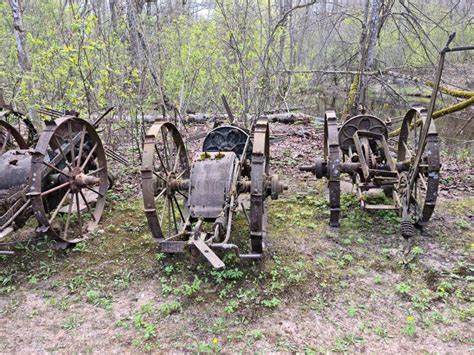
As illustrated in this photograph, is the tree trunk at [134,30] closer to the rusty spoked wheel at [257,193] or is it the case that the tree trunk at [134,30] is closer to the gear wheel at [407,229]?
the rusty spoked wheel at [257,193]

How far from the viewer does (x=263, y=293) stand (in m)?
3.40

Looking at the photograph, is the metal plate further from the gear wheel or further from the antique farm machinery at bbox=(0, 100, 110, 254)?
the gear wheel

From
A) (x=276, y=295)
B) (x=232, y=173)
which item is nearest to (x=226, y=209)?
(x=232, y=173)

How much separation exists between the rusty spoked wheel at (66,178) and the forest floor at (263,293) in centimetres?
32

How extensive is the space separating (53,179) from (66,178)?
15 cm

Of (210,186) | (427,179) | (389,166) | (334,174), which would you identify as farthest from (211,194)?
(389,166)

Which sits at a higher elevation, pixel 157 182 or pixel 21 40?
pixel 21 40

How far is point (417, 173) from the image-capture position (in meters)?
4.18

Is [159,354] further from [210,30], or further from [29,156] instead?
[210,30]

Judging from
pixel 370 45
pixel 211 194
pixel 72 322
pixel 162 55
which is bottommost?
pixel 72 322

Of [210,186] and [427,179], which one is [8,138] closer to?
[210,186]

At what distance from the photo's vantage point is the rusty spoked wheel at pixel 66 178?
150 inches

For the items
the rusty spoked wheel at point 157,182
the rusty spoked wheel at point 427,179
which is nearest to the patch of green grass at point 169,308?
the rusty spoked wheel at point 157,182

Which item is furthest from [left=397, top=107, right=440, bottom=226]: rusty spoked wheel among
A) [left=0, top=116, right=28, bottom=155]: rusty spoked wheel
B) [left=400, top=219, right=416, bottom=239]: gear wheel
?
[left=0, top=116, right=28, bottom=155]: rusty spoked wheel
